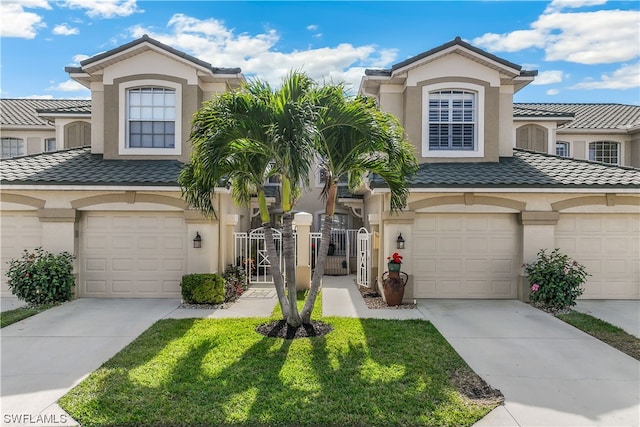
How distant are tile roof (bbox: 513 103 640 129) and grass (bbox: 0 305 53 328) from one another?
63.9 feet

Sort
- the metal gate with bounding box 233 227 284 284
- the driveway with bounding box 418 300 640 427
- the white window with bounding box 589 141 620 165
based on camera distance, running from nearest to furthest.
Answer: the driveway with bounding box 418 300 640 427, the metal gate with bounding box 233 227 284 284, the white window with bounding box 589 141 620 165

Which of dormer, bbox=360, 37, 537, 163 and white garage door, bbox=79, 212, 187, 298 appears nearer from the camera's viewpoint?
white garage door, bbox=79, 212, 187, 298

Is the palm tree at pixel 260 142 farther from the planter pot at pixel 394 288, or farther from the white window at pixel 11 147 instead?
the white window at pixel 11 147

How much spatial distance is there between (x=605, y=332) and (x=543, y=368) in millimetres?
2975

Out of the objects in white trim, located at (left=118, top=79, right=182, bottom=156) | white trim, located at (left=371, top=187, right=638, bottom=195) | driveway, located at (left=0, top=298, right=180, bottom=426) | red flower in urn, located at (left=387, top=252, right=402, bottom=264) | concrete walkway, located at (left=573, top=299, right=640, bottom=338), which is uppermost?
white trim, located at (left=118, top=79, right=182, bottom=156)

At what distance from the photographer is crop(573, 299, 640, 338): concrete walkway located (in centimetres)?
901

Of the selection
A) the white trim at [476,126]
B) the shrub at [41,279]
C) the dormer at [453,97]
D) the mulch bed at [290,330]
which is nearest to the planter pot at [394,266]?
the mulch bed at [290,330]

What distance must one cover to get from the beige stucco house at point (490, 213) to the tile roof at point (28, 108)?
1581 centimetres

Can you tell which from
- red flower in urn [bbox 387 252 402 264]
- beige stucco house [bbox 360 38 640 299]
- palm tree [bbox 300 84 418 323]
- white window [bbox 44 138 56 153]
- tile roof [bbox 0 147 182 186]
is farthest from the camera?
white window [bbox 44 138 56 153]

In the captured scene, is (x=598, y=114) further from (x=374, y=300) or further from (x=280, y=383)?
(x=280, y=383)

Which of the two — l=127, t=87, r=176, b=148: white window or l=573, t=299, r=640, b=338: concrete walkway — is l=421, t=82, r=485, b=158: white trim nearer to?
l=573, t=299, r=640, b=338: concrete walkway

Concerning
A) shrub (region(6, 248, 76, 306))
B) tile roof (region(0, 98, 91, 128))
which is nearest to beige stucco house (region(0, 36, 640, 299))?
shrub (region(6, 248, 76, 306))

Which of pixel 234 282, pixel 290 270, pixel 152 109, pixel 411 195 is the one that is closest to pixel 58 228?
pixel 152 109

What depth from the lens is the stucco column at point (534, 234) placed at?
1117 cm
